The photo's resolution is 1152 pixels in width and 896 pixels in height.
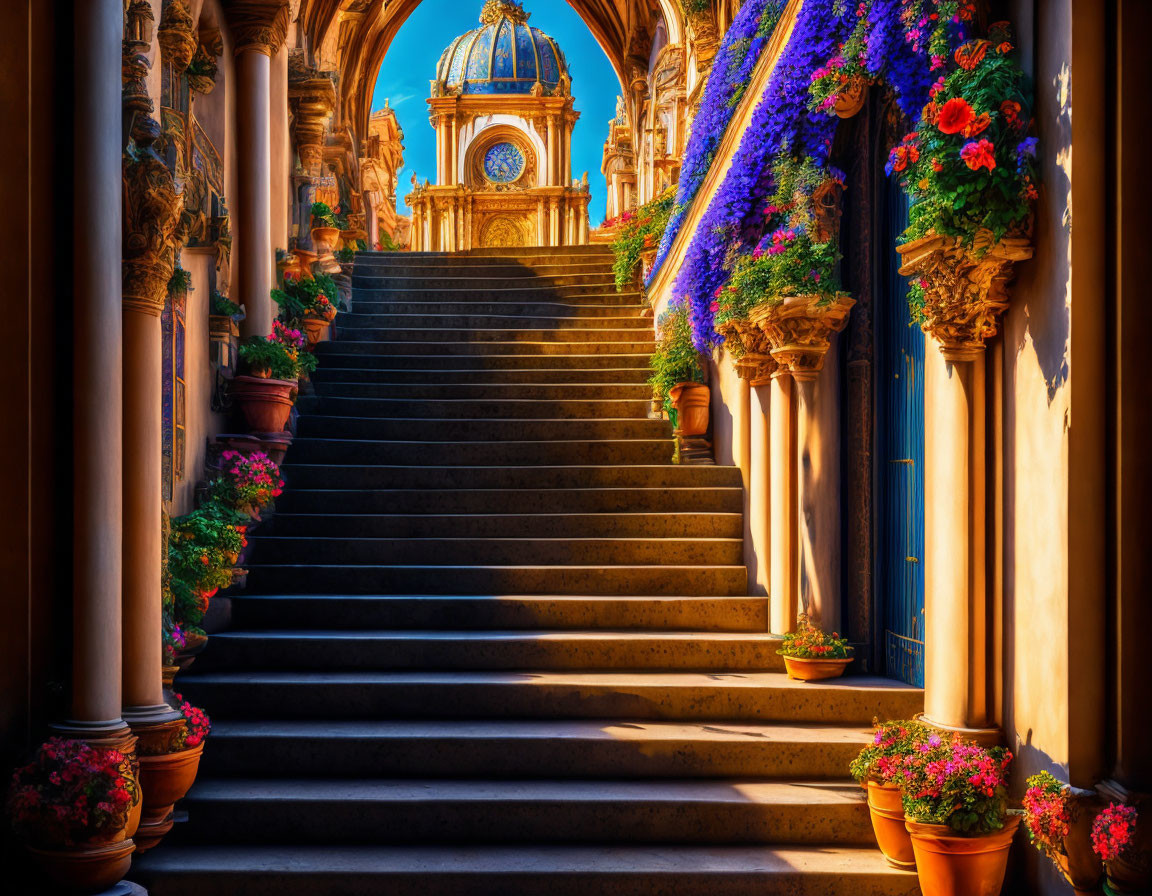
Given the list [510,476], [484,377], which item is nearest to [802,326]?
[510,476]

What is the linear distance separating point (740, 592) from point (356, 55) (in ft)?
37.9

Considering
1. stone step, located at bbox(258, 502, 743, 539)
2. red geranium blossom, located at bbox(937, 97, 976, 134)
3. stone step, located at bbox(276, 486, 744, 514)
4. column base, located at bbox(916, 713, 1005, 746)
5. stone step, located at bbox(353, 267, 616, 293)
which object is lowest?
column base, located at bbox(916, 713, 1005, 746)

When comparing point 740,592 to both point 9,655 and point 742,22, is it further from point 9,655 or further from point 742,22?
point 9,655

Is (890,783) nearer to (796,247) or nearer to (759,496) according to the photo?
(759,496)

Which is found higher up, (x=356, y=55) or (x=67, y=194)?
(x=356, y=55)

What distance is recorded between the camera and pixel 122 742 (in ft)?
12.3

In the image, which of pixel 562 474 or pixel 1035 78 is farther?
pixel 562 474

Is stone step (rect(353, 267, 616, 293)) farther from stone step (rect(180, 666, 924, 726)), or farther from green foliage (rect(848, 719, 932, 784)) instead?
green foliage (rect(848, 719, 932, 784))

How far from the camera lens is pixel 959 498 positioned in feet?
12.8

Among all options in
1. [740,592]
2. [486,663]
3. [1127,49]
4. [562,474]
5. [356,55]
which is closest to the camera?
[1127,49]

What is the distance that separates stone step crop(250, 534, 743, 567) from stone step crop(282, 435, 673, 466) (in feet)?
3.56

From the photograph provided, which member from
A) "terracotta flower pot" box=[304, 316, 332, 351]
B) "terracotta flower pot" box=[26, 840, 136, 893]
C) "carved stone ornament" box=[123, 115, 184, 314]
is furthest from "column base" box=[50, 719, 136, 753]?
"terracotta flower pot" box=[304, 316, 332, 351]

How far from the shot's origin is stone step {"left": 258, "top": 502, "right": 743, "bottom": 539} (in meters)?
6.57

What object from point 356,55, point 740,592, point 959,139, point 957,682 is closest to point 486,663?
point 740,592
